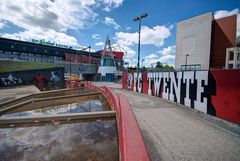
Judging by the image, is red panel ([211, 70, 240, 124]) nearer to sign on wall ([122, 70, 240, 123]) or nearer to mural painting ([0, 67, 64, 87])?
sign on wall ([122, 70, 240, 123])

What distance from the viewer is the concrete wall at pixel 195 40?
1828 inches

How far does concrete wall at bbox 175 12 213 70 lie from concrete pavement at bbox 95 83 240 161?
46.2 m

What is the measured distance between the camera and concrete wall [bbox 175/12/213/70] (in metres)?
46.4

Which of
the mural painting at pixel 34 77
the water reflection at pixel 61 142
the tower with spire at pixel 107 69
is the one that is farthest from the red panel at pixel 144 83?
the tower with spire at pixel 107 69

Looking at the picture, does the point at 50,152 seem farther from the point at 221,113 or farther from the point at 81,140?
the point at 221,113

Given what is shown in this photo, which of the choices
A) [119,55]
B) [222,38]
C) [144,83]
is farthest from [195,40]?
[119,55]

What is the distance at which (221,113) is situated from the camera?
19.9 feet

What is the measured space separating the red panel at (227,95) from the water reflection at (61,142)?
195 inches

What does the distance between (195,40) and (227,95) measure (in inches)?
2050

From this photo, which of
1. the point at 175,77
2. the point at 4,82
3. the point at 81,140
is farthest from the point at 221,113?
the point at 4,82

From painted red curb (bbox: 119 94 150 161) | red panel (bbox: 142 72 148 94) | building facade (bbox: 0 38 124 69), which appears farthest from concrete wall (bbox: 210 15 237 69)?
painted red curb (bbox: 119 94 150 161)

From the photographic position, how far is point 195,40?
163 feet

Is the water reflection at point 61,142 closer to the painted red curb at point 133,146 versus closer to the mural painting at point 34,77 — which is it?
the painted red curb at point 133,146

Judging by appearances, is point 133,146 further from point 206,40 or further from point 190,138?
point 206,40
